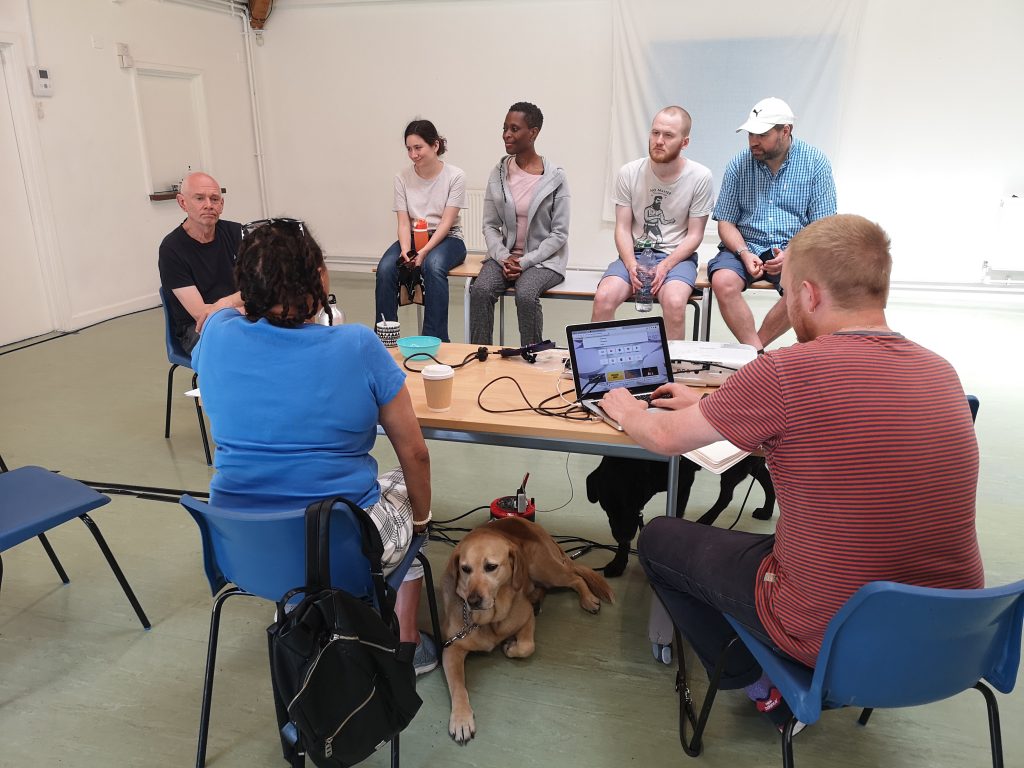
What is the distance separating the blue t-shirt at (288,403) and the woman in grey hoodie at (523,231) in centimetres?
224

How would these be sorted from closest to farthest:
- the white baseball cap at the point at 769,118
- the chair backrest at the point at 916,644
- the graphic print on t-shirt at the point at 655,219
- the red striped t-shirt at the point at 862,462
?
the chair backrest at the point at 916,644 < the red striped t-shirt at the point at 862,462 < the white baseball cap at the point at 769,118 < the graphic print on t-shirt at the point at 655,219

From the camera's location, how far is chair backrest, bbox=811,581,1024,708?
110 centimetres

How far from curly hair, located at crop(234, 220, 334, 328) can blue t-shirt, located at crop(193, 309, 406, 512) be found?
0.04 m

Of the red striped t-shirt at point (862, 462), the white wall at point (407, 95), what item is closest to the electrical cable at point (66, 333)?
the white wall at point (407, 95)

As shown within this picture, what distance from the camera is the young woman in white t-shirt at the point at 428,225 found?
159 inches

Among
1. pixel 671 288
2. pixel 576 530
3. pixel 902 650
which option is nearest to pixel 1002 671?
pixel 902 650

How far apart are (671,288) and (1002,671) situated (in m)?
2.38

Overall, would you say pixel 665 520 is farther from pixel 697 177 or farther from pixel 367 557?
pixel 697 177

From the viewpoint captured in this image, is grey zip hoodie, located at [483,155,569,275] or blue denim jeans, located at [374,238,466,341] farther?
blue denim jeans, located at [374,238,466,341]

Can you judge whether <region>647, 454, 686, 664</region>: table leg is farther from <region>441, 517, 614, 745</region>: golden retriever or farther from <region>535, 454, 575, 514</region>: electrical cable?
<region>535, 454, 575, 514</region>: electrical cable

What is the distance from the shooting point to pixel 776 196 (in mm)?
3434

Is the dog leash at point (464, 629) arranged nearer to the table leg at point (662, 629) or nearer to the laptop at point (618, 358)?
the table leg at point (662, 629)

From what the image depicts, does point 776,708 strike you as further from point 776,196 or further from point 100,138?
point 100,138

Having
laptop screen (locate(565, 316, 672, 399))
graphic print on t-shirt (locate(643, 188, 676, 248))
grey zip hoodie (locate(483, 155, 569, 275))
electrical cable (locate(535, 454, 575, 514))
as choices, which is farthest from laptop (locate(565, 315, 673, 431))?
grey zip hoodie (locate(483, 155, 569, 275))
